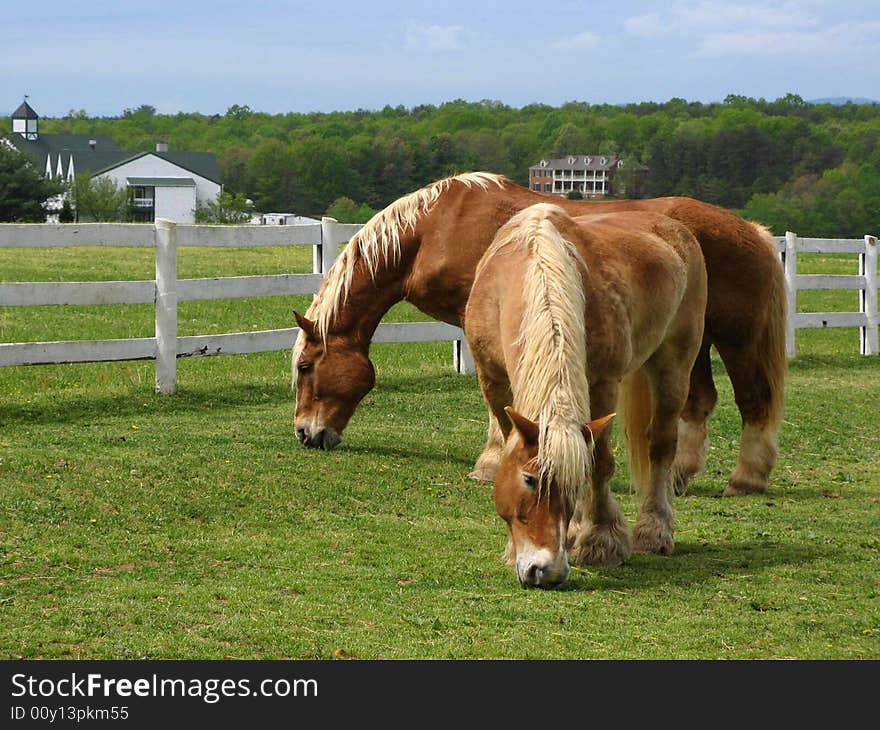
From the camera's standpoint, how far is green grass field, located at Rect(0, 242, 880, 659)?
448cm

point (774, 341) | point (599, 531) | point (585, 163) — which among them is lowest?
point (599, 531)

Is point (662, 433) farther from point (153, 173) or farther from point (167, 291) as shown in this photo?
point (153, 173)

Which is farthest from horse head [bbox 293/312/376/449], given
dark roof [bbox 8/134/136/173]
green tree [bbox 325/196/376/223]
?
dark roof [bbox 8/134/136/173]

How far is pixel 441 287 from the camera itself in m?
7.77

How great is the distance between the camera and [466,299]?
7.73 metres

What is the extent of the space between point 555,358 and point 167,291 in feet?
18.2

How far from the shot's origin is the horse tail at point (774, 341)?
26.1ft

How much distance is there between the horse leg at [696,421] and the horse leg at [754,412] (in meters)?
0.18

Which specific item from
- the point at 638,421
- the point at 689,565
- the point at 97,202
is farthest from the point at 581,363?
the point at 97,202

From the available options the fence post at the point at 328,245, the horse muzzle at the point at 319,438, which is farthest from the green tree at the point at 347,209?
the horse muzzle at the point at 319,438

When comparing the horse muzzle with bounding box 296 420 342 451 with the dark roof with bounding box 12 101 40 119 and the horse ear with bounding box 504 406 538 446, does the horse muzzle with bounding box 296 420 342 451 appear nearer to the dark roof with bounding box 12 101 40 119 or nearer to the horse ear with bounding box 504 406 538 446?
the horse ear with bounding box 504 406 538 446

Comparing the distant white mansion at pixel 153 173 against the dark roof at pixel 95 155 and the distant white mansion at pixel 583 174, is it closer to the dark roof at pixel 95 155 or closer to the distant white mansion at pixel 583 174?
the dark roof at pixel 95 155

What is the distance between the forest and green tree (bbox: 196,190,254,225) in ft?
8.45

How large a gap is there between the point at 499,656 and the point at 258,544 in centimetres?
212
